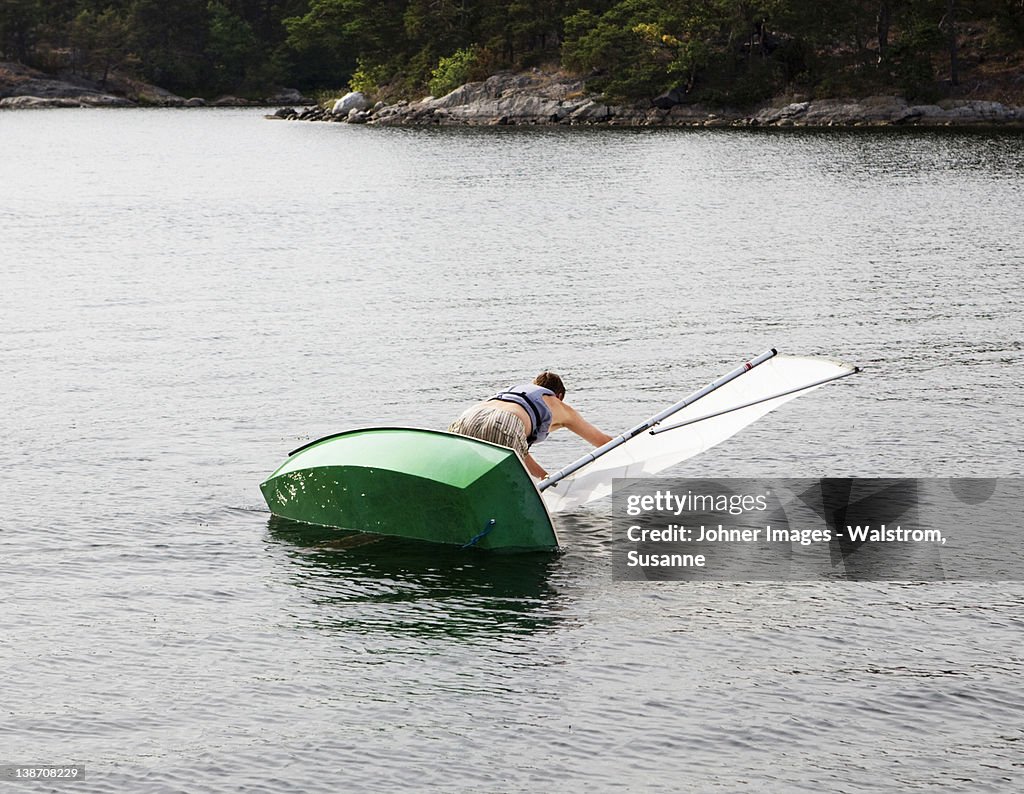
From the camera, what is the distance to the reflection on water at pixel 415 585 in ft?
41.0

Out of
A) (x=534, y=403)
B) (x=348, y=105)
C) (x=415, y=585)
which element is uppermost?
(x=348, y=105)

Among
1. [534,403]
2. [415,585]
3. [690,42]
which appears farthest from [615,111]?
[415,585]

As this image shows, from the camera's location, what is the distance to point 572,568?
1371cm

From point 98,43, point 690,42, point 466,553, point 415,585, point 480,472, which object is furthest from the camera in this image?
point 98,43

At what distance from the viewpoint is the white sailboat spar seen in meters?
14.8

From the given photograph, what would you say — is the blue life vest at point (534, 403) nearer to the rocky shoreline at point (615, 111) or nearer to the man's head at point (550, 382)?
the man's head at point (550, 382)

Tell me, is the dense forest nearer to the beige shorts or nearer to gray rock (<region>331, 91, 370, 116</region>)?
gray rock (<region>331, 91, 370, 116</region>)

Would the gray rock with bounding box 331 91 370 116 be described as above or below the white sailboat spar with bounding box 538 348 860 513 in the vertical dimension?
above

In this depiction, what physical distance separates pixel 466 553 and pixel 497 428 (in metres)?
1.34

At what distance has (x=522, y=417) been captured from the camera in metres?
14.2

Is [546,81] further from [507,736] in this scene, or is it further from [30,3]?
[507,736]

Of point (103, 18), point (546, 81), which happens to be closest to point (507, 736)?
point (546, 81)

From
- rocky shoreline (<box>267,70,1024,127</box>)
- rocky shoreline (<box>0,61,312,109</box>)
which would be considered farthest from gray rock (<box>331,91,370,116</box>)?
rocky shoreline (<box>0,61,312,109</box>)

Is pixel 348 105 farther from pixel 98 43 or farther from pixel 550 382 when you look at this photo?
pixel 550 382
